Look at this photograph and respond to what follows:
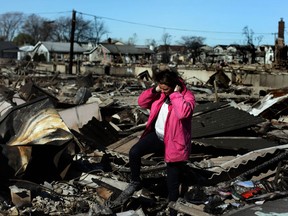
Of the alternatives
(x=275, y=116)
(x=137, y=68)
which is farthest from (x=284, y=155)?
(x=137, y=68)

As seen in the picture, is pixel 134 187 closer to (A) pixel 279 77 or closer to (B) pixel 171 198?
(B) pixel 171 198

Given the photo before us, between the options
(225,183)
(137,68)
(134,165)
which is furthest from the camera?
(137,68)

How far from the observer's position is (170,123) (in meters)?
4.80

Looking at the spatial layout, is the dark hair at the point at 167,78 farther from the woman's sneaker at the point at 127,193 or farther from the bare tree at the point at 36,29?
the bare tree at the point at 36,29

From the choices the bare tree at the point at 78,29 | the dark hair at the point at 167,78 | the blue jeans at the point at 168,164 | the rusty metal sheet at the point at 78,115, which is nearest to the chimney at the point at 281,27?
the rusty metal sheet at the point at 78,115

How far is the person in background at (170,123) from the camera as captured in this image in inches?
185

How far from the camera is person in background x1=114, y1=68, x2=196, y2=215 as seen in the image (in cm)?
470

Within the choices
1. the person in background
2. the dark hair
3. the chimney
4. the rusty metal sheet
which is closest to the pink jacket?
the person in background

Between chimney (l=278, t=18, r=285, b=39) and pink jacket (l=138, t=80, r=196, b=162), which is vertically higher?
chimney (l=278, t=18, r=285, b=39)

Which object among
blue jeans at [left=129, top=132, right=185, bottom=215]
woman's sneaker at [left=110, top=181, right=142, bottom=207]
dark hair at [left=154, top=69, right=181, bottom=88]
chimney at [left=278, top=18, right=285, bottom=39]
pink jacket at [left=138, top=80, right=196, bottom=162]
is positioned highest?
chimney at [left=278, top=18, right=285, bottom=39]

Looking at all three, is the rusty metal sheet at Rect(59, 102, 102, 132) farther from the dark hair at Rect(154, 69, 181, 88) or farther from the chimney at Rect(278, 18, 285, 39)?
the chimney at Rect(278, 18, 285, 39)

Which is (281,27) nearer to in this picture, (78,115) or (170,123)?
(78,115)

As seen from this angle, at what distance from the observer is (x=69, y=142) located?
6434 mm

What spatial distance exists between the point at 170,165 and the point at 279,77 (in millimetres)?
20212
